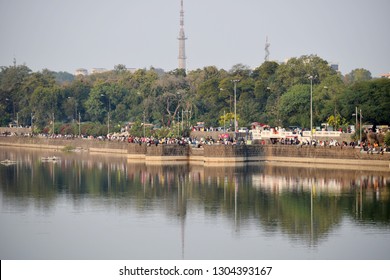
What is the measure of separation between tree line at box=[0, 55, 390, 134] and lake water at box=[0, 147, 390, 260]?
14.9 metres

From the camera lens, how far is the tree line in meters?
86.1

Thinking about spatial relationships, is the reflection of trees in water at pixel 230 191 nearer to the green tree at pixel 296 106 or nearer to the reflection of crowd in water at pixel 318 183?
the reflection of crowd in water at pixel 318 183

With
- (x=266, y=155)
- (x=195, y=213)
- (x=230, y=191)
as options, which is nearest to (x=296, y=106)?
(x=266, y=155)

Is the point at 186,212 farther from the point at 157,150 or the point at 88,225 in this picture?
the point at 157,150

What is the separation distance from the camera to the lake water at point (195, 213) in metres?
39.7

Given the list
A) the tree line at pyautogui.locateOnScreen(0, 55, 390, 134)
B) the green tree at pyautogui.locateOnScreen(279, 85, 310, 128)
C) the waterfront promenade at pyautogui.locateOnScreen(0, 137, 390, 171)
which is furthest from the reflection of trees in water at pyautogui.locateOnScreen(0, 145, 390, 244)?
the green tree at pyautogui.locateOnScreen(279, 85, 310, 128)

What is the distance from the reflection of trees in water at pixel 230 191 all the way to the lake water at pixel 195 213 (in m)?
0.06

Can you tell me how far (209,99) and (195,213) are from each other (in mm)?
59235

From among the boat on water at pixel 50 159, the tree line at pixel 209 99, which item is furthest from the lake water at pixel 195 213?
the tree line at pixel 209 99

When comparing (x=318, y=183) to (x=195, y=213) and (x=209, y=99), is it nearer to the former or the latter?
(x=195, y=213)

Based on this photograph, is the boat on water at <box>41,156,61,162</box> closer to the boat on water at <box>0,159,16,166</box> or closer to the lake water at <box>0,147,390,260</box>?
the boat on water at <box>0,159,16,166</box>

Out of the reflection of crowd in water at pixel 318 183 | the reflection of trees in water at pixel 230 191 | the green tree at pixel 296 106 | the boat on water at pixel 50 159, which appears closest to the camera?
the reflection of trees in water at pixel 230 191

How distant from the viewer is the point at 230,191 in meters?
57.5

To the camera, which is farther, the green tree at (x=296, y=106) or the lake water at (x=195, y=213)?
the green tree at (x=296, y=106)
